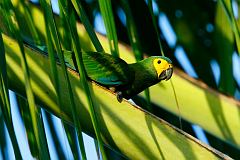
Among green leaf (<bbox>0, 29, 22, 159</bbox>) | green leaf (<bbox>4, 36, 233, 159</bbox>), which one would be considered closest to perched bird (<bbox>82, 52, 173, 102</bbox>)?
green leaf (<bbox>4, 36, 233, 159</bbox>)

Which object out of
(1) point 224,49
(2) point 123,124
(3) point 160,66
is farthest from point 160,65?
(2) point 123,124

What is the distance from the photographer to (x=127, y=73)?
4.84 feet

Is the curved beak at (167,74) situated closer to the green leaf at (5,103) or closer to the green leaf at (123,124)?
the green leaf at (123,124)

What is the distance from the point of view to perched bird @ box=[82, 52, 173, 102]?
1291 mm

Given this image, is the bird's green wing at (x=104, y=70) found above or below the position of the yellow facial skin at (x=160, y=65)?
above

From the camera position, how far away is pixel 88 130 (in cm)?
76

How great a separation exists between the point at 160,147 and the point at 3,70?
27cm

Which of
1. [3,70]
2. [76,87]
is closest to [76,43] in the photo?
[3,70]

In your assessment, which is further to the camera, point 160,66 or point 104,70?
point 160,66

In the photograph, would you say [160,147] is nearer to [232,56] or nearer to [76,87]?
[76,87]

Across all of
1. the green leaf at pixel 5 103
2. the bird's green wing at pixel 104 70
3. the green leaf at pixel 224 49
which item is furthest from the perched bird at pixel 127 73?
the green leaf at pixel 5 103

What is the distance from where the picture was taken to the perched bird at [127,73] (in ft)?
4.24

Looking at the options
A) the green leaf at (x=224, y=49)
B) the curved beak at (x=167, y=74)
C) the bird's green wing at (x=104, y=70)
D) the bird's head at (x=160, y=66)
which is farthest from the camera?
the bird's head at (x=160, y=66)

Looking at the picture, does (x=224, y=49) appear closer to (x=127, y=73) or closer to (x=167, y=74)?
(x=167, y=74)
